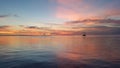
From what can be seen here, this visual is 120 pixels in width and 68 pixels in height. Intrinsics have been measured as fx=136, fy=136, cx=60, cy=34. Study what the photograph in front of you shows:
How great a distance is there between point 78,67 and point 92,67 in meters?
1.79

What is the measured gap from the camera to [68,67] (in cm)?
1777

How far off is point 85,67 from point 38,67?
240 inches

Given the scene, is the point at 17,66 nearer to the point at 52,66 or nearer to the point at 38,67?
the point at 38,67

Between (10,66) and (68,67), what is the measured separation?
7530 mm

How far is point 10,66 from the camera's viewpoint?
17.7m

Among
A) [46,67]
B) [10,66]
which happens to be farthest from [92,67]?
[10,66]

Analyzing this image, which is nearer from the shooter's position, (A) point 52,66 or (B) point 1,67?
(B) point 1,67

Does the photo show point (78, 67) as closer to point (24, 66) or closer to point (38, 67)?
point (38, 67)

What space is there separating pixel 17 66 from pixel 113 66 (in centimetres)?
1264

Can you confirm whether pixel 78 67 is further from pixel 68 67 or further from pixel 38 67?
pixel 38 67

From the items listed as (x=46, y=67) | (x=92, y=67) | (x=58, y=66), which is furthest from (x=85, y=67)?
(x=46, y=67)

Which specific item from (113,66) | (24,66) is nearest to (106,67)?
(113,66)

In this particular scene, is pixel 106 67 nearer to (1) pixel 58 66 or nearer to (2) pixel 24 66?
(1) pixel 58 66

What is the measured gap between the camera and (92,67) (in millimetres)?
17625
